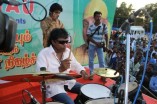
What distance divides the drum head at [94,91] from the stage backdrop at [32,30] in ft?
4.35

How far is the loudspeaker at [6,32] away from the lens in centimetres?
126

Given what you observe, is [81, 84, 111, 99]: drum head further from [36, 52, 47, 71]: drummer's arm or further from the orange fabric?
the orange fabric

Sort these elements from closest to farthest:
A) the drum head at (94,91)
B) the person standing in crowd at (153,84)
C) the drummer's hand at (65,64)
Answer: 1. the drummer's hand at (65,64)
2. the drum head at (94,91)
3. the person standing in crowd at (153,84)

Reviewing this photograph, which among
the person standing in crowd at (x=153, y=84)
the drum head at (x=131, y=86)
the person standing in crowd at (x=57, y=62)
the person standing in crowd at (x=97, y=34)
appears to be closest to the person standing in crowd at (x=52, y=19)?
the person standing in crowd at (x=97, y=34)

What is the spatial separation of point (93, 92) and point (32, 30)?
7.75 feet

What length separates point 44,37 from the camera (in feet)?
17.6

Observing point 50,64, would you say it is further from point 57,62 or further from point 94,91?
point 94,91

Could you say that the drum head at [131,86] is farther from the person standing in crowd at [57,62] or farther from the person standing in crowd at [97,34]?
the person standing in crowd at [97,34]

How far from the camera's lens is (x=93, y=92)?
3.51 m

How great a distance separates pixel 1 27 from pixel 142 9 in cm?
106

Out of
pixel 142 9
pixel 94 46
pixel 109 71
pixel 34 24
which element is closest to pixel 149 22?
pixel 142 9

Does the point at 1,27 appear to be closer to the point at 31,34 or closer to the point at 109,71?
the point at 109,71

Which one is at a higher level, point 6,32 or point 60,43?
point 6,32

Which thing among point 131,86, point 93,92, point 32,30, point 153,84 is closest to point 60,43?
point 93,92
